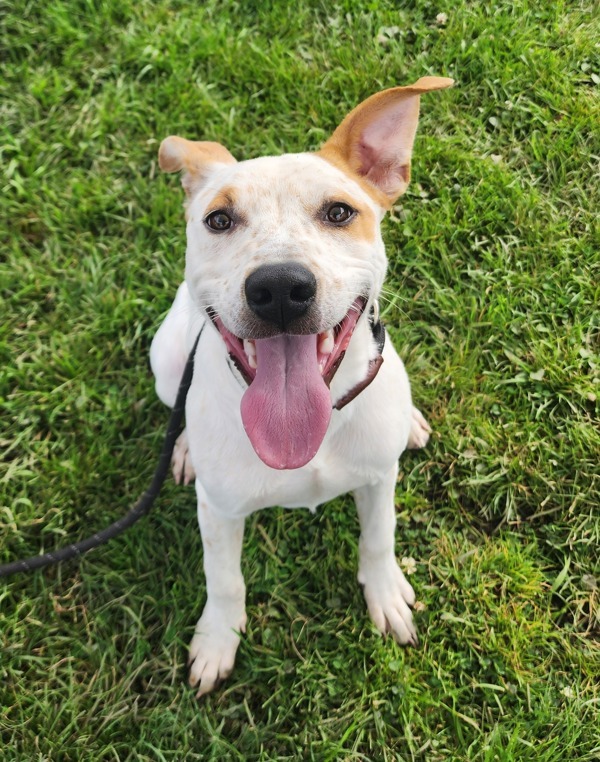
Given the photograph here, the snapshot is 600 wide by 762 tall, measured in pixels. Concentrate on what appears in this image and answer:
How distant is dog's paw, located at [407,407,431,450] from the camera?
3875mm

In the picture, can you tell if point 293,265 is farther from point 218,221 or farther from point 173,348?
point 173,348

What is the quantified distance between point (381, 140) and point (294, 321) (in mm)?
913

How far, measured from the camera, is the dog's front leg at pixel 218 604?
3104 mm

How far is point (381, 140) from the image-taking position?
2717 millimetres

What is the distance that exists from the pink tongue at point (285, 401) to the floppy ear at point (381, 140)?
0.77m

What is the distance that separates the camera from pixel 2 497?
3.95 metres

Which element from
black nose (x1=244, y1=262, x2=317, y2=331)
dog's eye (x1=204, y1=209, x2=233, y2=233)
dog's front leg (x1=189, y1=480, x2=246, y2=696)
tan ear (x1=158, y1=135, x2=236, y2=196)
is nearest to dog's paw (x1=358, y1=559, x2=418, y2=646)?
dog's front leg (x1=189, y1=480, x2=246, y2=696)

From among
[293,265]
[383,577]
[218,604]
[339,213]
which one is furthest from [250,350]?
[383,577]

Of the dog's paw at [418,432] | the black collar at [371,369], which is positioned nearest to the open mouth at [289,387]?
the black collar at [371,369]

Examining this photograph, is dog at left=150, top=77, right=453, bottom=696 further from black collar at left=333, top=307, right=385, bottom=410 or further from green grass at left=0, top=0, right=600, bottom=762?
green grass at left=0, top=0, right=600, bottom=762

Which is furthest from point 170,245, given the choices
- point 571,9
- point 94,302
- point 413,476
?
point 571,9

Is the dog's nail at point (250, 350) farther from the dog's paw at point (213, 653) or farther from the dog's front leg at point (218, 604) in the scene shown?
the dog's paw at point (213, 653)

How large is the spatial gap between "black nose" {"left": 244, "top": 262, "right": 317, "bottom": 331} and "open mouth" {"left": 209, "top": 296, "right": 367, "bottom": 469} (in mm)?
215

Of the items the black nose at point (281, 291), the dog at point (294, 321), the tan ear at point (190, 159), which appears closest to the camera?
the black nose at point (281, 291)
